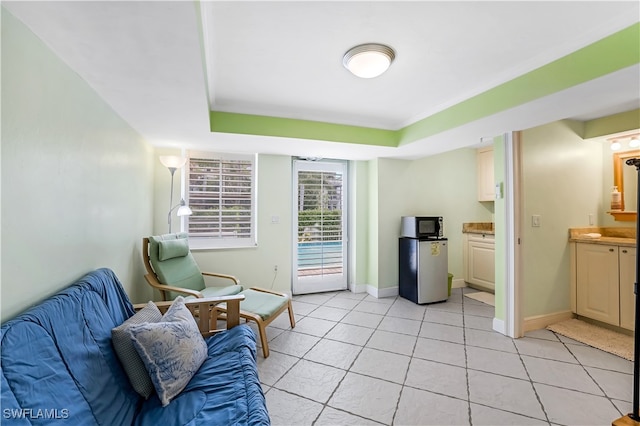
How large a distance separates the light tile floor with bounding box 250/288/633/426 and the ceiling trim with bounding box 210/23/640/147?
203 cm

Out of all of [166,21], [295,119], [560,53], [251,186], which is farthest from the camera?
[251,186]

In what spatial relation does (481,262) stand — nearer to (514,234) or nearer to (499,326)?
(499,326)

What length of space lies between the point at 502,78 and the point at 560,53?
0.39 metres

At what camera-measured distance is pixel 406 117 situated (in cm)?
319

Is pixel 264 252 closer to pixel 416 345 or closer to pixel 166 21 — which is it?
pixel 416 345

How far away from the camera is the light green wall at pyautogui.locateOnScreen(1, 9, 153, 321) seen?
1.07m

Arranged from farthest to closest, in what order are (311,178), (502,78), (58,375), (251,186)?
(311,178)
(251,186)
(502,78)
(58,375)

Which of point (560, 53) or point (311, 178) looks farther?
point (311, 178)

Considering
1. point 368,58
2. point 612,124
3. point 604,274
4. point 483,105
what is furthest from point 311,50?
point 604,274

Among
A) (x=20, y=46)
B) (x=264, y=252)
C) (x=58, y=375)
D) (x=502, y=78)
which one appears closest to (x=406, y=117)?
(x=502, y=78)

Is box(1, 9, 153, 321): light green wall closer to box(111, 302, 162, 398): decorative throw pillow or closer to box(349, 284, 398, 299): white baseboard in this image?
box(111, 302, 162, 398): decorative throw pillow

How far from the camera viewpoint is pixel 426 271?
3.84 metres

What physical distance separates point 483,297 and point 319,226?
2.59 meters

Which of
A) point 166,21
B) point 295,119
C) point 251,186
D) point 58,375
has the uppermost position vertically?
point 295,119
